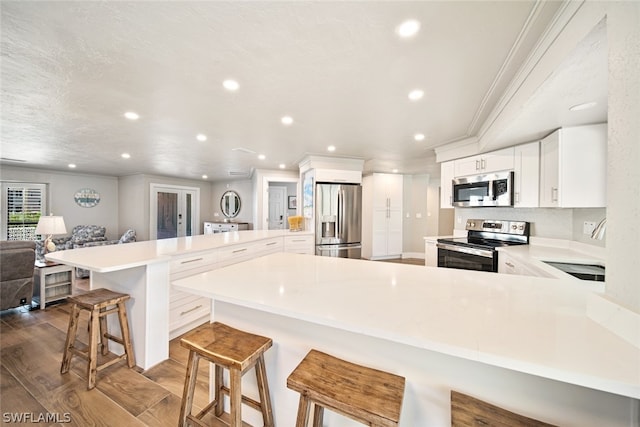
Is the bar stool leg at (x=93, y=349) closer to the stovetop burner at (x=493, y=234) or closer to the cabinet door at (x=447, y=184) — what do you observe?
the stovetop burner at (x=493, y=234)

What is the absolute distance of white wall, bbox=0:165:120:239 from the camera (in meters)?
5.36

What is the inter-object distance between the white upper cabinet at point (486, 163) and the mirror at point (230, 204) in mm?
6438

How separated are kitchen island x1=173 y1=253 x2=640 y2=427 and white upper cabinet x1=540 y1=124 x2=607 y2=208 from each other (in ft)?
3.66

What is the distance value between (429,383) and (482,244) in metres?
2.36

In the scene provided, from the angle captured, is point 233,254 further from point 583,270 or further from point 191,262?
point 583,270

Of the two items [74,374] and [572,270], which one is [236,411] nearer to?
[74,374]

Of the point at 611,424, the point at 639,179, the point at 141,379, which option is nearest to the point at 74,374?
the point at 141,379

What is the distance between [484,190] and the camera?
293 cm

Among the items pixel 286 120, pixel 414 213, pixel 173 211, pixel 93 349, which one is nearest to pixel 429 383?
pixel 93 349

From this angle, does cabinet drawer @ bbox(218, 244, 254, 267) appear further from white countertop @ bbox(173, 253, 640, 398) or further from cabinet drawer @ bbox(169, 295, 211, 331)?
white countertop @ bbox(173, 253, 640, 398)

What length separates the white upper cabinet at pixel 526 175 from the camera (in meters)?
2.42

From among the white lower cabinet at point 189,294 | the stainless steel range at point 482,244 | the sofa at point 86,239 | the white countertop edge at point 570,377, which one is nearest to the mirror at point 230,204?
the sofa at point 86,239

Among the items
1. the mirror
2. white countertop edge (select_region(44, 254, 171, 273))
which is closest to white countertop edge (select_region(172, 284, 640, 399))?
white countertop edge (select_region(44, 254, 171, 273))

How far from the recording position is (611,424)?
0.74 metres
